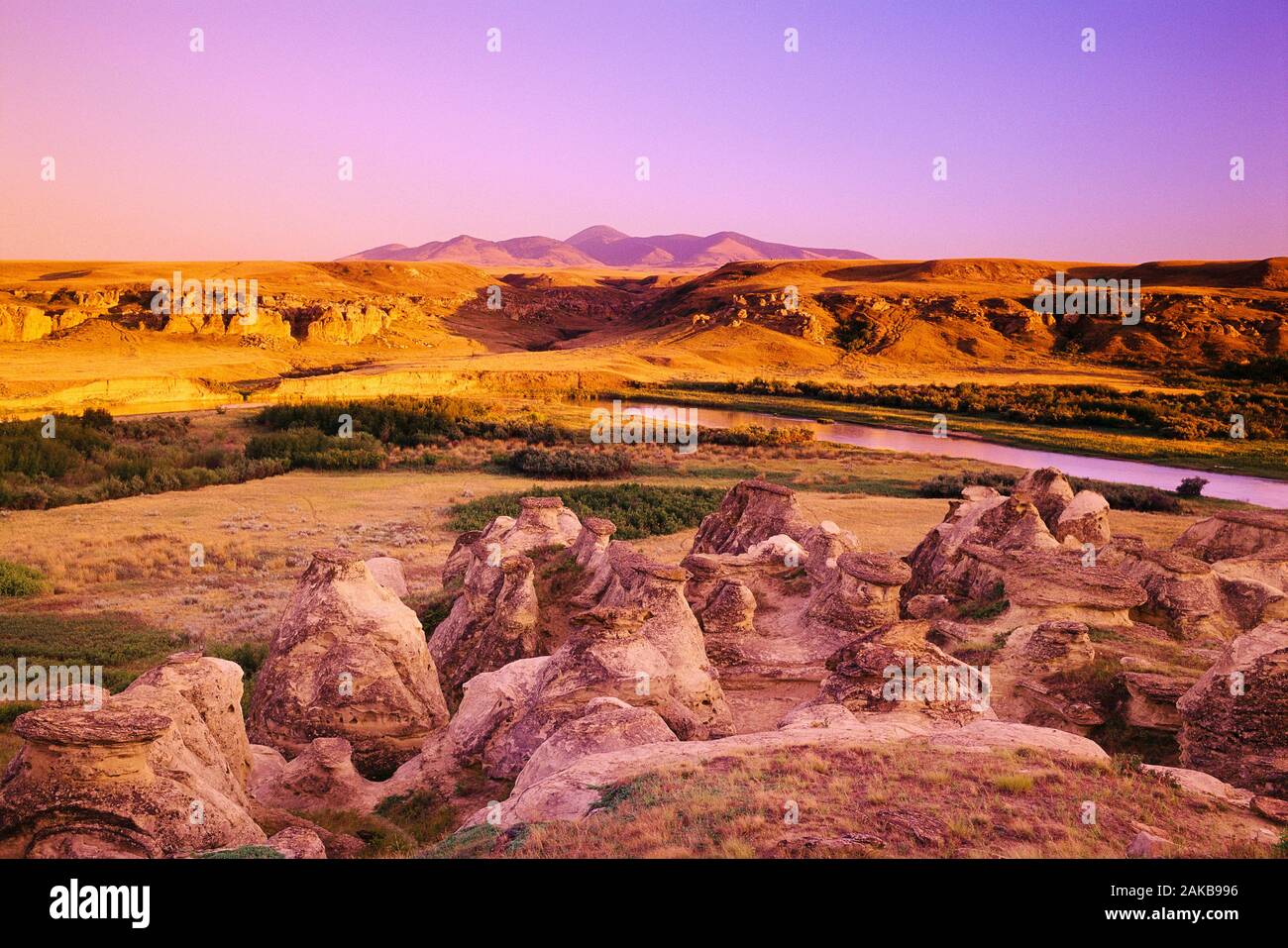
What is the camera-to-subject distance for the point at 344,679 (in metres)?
9.70

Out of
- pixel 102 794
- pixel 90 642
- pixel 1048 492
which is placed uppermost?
pixel 1048 492

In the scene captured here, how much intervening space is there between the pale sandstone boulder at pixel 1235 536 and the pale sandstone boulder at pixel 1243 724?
7338 millimetres

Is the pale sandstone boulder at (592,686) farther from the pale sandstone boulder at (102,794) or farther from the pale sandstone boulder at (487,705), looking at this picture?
the pale sandstone boulder at (102,794)

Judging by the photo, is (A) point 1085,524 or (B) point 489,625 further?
(A) point 1085,524

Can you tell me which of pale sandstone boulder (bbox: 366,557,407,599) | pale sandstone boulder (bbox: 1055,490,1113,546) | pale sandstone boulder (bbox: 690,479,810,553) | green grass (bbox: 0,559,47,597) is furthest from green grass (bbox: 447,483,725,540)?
pale sandstone boulder (bbox: 1055,490,1113,546)

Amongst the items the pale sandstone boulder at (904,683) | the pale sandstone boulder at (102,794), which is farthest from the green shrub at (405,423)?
the pale sandstone boulder at (102,794)

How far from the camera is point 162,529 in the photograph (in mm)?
22062

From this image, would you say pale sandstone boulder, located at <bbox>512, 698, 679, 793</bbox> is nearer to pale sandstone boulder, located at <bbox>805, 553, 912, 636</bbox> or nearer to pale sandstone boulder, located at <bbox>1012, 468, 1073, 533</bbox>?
pale sandstone boulder, located at <bbox>805, 553, 912, 636</bbox>

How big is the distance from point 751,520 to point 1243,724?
376 inches

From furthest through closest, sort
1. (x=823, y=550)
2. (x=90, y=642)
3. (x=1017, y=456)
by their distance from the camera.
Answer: (x=1017, y=456) → (x=823, y=550) → (x=90, y=642)

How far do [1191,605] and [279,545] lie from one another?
59.6 feet

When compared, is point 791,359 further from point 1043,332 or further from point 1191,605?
point 1191,605

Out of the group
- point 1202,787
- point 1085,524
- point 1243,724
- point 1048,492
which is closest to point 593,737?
point 1202,787

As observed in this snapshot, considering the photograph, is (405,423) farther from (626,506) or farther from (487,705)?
(487,705)
